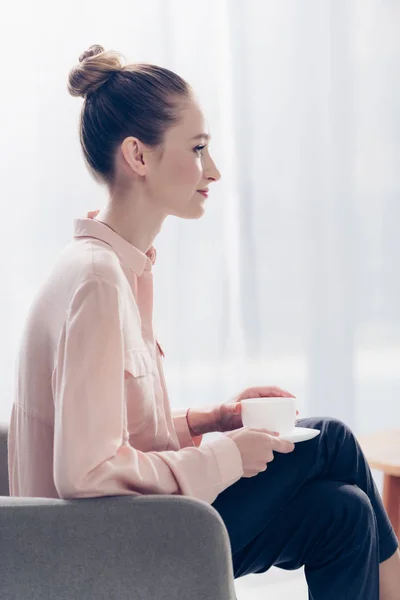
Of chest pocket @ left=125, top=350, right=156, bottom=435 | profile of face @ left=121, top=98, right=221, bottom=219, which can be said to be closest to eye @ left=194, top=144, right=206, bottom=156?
profile of face @ left=121, top=98, right=221, bottom=219

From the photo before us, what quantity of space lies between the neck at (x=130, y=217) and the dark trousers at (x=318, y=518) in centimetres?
38

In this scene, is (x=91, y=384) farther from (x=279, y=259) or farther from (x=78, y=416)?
(x=279, y=259)

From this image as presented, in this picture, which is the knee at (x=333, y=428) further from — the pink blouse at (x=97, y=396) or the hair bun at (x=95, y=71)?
the hair bun at (x=95, y=71)

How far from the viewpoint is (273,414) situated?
47.3 inches

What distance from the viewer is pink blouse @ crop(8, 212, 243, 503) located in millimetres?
965

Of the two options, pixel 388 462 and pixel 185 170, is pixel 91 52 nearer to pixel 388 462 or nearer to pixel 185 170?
pixel 185 170

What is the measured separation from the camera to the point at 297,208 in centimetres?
246

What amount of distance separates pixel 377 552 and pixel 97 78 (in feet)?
2.61

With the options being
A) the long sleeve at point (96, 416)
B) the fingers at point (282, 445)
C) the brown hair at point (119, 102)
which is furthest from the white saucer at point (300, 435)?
the brown hair at point (119, 102)

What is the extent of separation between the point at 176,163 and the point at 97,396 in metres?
0.46

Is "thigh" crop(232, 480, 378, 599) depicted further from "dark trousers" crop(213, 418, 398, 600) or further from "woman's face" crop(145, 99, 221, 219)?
"woman's face" crop(145, 99, 221, 219)

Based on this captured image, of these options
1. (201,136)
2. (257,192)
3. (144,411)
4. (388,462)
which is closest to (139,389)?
(144,411)

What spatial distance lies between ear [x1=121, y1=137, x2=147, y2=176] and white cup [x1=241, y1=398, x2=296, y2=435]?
373 millimetres

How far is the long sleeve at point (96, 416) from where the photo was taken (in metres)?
0.96
